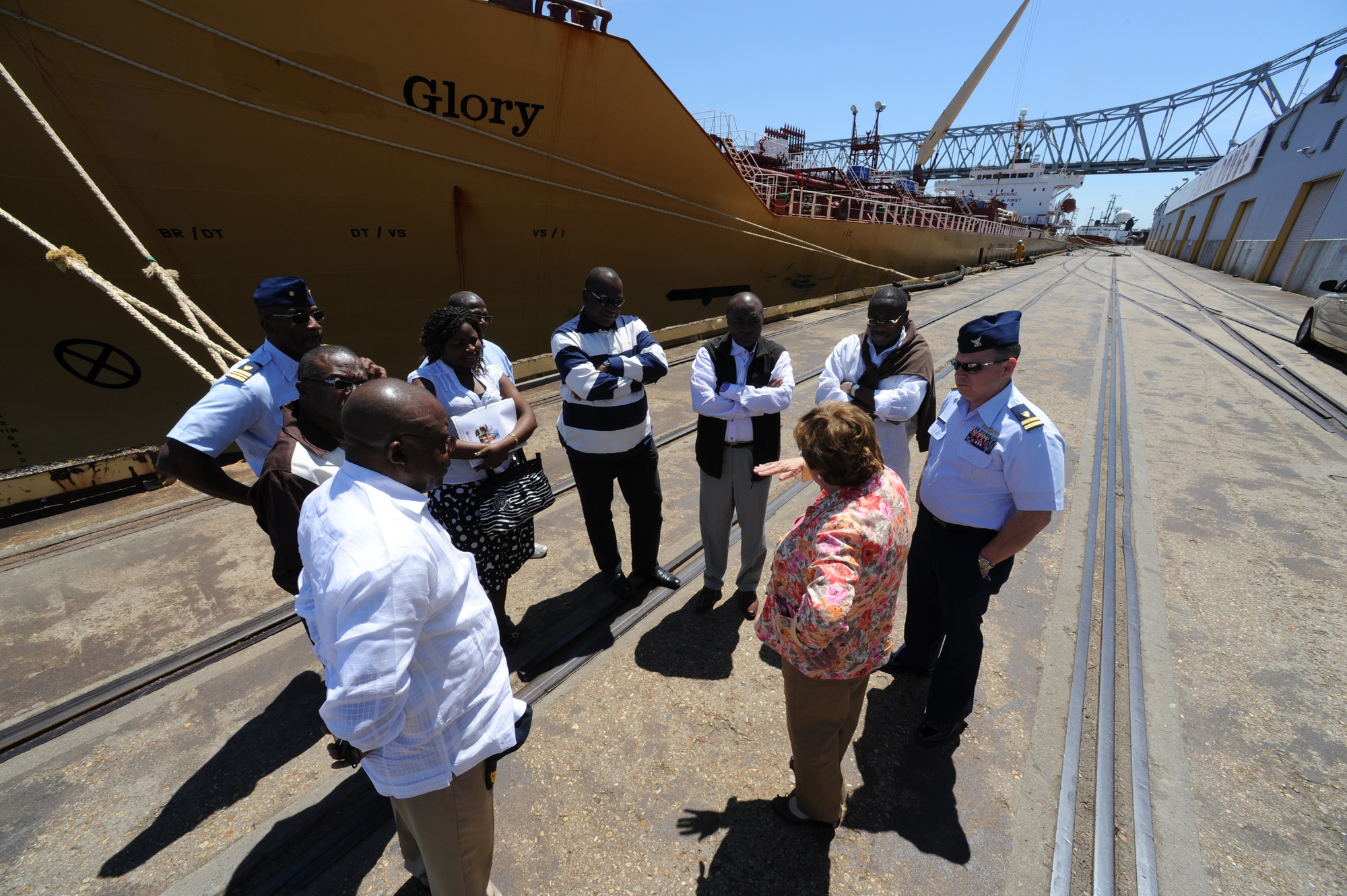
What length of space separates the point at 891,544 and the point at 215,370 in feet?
26.3

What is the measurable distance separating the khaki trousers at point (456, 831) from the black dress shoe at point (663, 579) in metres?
1.98

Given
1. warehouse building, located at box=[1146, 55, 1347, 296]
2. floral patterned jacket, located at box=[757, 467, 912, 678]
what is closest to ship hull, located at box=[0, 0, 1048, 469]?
floral patterned jacket, located at box=[757, 467, 912, 678]

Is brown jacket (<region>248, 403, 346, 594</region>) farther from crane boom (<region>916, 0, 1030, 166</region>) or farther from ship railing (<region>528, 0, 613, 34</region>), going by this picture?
crane boom (<region>916, 0, 1030, 166</region>)

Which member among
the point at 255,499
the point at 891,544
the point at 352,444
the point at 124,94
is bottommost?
the point at 255,499

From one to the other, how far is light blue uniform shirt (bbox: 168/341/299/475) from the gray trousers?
2.09 m

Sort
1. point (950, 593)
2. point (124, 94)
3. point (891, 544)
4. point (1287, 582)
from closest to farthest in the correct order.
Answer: point (891, 544) → point (950, 593) → point (1287, 582) → point (124, 94)

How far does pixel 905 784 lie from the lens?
7.43 feet

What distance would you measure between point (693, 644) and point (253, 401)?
2394mm

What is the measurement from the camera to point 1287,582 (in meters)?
3.54

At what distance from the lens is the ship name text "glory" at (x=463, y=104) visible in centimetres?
591

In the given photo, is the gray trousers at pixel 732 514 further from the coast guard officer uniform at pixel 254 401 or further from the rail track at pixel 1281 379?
the rail track at pixel 1281 379

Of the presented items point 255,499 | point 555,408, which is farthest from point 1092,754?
point 555,408

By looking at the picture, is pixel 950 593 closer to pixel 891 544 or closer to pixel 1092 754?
pixel 891 544

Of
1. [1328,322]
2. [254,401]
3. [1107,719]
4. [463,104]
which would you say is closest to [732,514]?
[1107,719]
